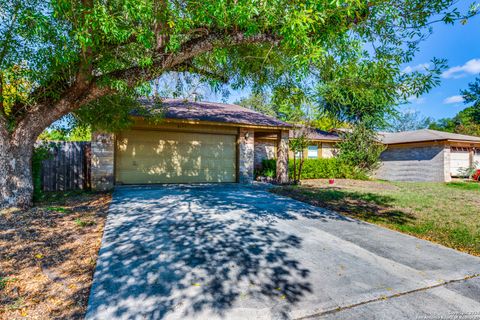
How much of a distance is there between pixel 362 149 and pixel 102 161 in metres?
13.4

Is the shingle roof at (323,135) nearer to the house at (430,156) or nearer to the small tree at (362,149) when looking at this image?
the small tree at (362,149)

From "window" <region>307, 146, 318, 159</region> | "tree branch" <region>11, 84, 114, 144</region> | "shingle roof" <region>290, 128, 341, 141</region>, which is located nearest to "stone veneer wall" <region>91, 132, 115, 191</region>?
"tree branch" <region>11, 84, 114, 144</region>

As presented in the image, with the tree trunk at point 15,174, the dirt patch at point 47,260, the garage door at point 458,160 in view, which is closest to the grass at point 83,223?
the dirt patch at point 47,260

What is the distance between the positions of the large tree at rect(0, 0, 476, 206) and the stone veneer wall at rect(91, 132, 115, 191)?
305 cm

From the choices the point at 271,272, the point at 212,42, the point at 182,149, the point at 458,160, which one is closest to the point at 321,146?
the point at 458,160

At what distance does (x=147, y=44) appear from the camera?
4.24m

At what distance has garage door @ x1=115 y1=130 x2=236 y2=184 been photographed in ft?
33.2

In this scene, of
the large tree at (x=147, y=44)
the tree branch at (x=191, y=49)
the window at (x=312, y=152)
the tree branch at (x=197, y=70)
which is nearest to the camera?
the large tree at (x=147, y=44)

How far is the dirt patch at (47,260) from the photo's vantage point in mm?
2500

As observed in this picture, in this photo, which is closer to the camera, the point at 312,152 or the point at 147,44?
the point at 147,44

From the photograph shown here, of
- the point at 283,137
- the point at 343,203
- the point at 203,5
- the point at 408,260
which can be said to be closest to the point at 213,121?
the point at 283,137

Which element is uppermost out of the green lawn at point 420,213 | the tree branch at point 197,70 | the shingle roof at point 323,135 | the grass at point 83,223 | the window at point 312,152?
the tree branch at point 197,70

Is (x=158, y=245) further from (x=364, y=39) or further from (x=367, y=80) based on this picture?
(x=364, y=39)

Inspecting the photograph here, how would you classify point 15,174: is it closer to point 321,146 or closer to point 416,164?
point 321,146
